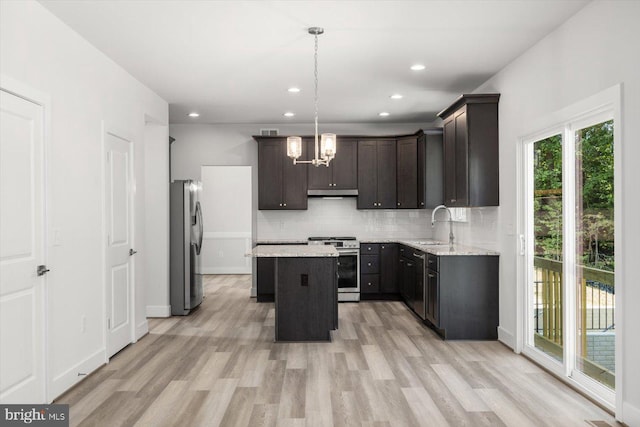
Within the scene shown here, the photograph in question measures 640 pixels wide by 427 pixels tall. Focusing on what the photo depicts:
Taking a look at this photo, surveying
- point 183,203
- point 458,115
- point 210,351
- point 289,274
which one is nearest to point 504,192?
point 458,115

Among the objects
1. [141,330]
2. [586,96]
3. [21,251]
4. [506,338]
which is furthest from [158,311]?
[586,96]

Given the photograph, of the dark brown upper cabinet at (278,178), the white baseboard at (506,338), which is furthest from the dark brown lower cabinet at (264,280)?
the white baseboard at (506,338)

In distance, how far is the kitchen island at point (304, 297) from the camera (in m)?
5.09

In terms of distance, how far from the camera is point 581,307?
147 inches

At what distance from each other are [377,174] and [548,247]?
12.5 feet

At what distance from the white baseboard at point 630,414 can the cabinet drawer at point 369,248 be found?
15.1 ft

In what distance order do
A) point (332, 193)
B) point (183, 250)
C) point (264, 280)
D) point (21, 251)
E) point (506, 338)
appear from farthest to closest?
point (332, 193) < point (264, 280) < point (183, 250) < point (506, 338) < point (21, 251)

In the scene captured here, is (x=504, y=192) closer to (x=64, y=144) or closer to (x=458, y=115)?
(x=458, y=115)

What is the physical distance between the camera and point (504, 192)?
198 inches

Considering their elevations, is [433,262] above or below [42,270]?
below

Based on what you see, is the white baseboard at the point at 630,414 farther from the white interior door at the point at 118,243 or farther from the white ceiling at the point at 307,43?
the white interior door at the point at 118,243

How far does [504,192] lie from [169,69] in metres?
3.61

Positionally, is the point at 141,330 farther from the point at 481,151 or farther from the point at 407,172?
the point at 407,172

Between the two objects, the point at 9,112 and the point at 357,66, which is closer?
the point at 9,112
